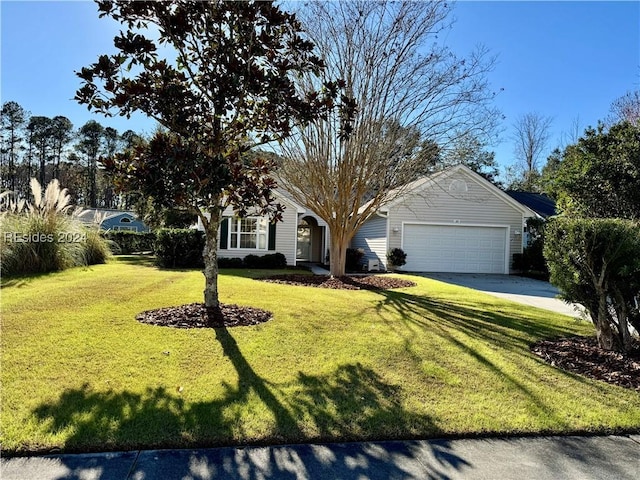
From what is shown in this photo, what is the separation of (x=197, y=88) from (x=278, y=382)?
13.8ft

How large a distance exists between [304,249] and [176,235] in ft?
34.8

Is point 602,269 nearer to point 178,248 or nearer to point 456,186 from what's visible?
point 178,248

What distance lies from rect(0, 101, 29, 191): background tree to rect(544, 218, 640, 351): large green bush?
4743 cm

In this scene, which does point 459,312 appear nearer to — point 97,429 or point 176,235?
point 97,429

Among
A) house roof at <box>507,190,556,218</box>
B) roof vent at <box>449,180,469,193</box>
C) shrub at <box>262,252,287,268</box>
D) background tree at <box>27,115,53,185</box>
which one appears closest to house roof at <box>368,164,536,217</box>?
roof vent at <box>449,180,469,193</box>

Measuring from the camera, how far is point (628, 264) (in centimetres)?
479

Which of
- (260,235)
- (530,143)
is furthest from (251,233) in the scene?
(530,143)

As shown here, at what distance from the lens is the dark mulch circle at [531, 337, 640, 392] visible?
4492 millimetres

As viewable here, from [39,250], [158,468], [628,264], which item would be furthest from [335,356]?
[39,250]

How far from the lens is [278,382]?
13.0ft

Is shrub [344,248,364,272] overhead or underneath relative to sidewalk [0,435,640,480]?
overhead

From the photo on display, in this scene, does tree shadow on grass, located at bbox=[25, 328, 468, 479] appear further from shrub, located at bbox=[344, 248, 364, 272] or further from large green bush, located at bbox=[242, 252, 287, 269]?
shrub, located at bbox=[344, 248, 364, 272]

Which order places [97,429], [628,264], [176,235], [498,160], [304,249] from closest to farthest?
[97,429]
[628,264]
[176,235]
[304,249]
[498,160]

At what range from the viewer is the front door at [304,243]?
23.7 metres
